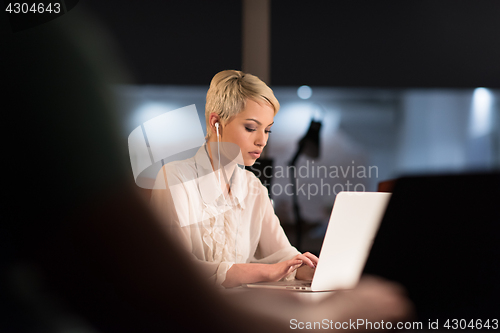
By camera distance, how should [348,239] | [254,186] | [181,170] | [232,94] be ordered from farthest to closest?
1. [254,186]
2. [232,94]
3. [181,170]
4. [348,239]

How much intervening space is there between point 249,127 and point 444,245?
890mm

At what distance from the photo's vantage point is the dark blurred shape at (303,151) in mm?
2096

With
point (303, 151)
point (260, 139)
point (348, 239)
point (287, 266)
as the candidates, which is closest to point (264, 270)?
point (287, 266)

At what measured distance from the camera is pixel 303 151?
2150mm

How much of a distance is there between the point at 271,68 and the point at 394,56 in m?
0.75

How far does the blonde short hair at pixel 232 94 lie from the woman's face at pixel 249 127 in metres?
0.02

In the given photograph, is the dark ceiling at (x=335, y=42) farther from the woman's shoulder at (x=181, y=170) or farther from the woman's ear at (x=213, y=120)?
the woman's shoulder at (x=181, y=170)

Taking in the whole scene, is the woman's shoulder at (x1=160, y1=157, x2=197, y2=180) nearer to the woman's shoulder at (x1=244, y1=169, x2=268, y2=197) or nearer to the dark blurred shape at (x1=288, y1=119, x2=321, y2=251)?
the woman's shoulder at (x1=244, y1=169, x2=268, y2=197)

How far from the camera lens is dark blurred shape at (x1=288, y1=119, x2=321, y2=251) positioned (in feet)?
6.88

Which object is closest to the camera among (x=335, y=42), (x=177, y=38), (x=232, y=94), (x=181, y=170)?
(x=181, y=170)

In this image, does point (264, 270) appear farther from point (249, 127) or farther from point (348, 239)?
point (249, 127)

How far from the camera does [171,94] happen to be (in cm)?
203

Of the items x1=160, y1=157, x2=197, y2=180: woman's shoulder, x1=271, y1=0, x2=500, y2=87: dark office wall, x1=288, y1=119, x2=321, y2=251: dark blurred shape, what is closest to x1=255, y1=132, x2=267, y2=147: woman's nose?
x1=160, y1=157, x2=197, y2=180: woman's shoulder

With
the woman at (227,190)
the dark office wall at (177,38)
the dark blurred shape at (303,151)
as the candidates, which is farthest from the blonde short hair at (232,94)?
the dark blurred shape at (303,151)
